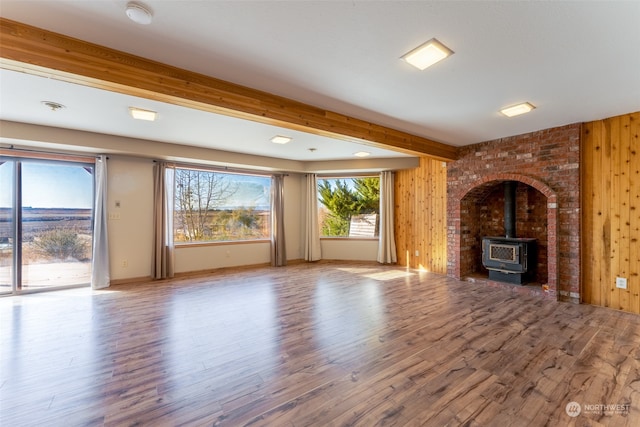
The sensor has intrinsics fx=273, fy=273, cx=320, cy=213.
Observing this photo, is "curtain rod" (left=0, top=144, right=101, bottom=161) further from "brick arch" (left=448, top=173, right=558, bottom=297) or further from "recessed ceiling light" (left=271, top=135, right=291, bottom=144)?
"brick arch" (left=448, top=173, right=558, bottom=297)

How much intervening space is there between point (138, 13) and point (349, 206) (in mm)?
5816

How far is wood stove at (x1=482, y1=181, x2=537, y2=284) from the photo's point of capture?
4.39 meters

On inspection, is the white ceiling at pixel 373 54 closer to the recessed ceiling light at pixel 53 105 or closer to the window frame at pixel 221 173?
the recessed ceiling light at pixel 53 105

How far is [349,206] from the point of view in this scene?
709 cm

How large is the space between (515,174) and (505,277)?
172 centimetres

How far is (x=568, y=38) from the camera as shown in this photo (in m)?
1.97

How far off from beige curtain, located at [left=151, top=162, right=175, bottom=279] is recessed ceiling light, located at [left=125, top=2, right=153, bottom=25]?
3.90 meters

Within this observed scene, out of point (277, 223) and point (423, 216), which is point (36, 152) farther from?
point (423, 216)

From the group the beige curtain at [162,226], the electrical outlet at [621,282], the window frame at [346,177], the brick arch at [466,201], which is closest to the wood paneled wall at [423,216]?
the brick arch at [466,201]

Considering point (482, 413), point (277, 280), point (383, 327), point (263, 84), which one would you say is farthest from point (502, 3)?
point (277, 280)

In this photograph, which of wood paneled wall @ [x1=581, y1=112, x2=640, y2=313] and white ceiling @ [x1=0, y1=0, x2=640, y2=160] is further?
wood paneled wall @ [x1=581, y1=112, x2=640, y2=313]

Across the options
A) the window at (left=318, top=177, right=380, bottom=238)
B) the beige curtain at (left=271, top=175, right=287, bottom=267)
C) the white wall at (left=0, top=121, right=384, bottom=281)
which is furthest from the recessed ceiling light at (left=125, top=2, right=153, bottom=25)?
the window at (left=318, top=177, right=380, bottom=238)

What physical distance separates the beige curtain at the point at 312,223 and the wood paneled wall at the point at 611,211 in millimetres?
4885

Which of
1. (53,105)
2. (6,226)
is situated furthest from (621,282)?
(6,226)
